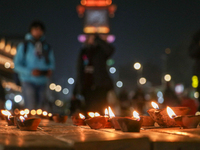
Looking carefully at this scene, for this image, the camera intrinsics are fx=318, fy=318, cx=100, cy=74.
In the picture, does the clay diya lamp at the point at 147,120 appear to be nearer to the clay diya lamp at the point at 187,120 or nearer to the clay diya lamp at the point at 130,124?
the clay diya lamp at the point at 187,120

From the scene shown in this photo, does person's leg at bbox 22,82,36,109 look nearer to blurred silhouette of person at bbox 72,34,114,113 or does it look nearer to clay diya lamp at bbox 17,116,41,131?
blurred silhouette of person at bbox 72,34,114,113

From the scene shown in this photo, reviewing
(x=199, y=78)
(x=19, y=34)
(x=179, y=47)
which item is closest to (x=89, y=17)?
(x=19, y=34)

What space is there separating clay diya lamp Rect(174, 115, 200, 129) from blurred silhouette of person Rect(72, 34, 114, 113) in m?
5.53

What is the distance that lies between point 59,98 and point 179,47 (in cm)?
5451

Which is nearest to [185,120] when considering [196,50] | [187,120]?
[187,120]

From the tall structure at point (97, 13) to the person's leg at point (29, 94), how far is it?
105 metres

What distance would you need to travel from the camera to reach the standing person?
651cm

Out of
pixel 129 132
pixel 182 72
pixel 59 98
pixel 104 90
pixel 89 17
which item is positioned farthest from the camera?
pixel 89 17

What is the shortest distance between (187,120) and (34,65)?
444 cm

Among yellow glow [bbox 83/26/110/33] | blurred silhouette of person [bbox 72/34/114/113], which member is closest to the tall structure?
yellow glow [bbox 83/26/110/33]

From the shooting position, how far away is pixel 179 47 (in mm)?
57625

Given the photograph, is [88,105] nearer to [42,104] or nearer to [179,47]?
[42,104]

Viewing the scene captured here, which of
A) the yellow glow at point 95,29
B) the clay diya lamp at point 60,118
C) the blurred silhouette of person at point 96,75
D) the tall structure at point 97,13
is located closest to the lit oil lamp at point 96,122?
the clay diya lamp at point 60,118

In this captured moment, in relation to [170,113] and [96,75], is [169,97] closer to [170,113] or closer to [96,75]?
[96,75]
